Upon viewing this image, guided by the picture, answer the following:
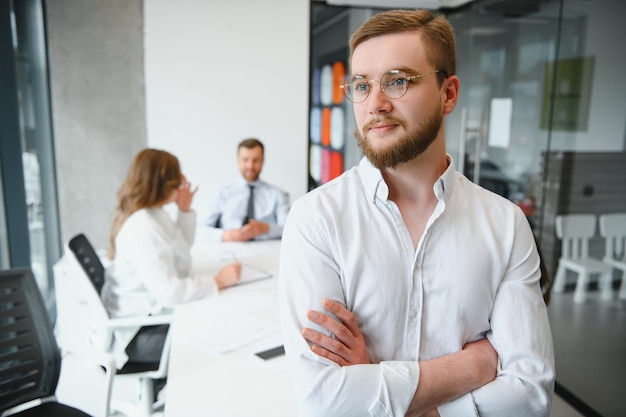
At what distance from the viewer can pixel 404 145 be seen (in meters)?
1.12

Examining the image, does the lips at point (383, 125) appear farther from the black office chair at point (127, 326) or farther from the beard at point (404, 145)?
the black office chair at point (127, 326)

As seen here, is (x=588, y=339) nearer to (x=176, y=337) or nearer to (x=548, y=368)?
(x=548, y=368)

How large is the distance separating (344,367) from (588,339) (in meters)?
2.24

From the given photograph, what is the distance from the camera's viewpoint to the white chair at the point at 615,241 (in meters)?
2.37

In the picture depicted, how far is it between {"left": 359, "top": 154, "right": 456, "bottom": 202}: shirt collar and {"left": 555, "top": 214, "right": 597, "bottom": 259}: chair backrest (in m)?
1.75

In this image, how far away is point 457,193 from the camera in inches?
49.4

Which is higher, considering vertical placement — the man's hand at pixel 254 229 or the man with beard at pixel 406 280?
the man with beard at pixel 406 280

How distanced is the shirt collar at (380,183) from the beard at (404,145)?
3 centimetres

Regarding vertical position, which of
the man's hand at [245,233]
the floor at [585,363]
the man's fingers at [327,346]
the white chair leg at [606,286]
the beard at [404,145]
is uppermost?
the beard at [404,145]

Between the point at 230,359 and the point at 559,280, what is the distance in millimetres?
2115

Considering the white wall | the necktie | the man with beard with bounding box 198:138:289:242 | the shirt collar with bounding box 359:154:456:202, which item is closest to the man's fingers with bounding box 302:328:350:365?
the shirt collar with bounding box 359:154:456:202

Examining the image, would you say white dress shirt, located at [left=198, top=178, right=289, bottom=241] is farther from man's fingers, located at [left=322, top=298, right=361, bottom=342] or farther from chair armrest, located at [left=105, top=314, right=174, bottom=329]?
man's fingers, located at [left=322, top=298, right=361, bottom=342]

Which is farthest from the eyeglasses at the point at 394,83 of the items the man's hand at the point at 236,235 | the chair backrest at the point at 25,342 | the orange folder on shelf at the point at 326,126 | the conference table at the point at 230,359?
the orange folder on shelf at the point at 326,126

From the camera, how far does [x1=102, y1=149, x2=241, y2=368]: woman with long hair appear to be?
2178 mm
